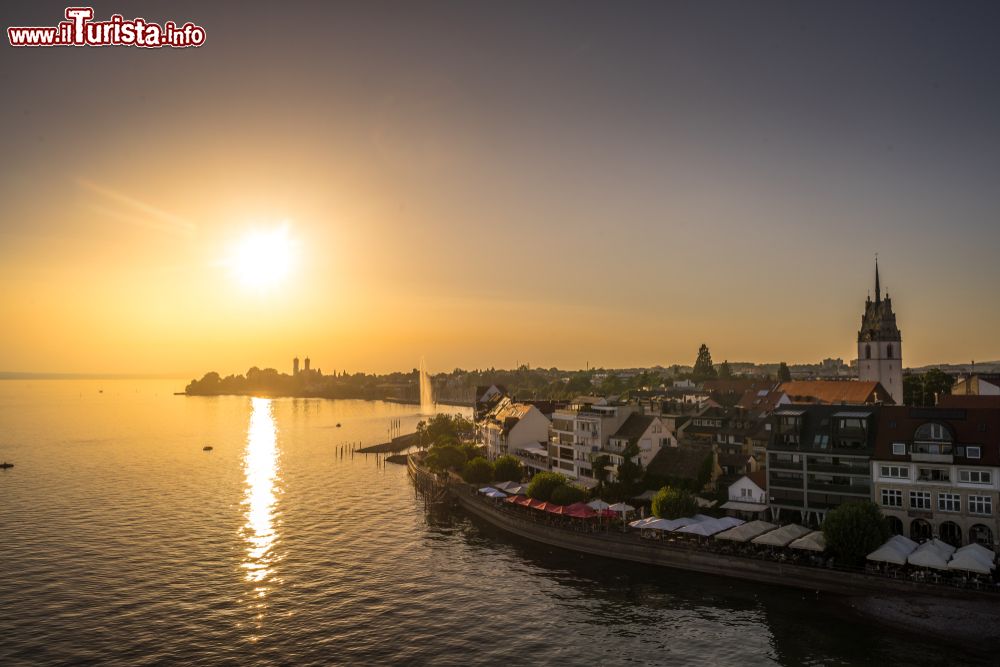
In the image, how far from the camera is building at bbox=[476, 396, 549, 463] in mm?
112637

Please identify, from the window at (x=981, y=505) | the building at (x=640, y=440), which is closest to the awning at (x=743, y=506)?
the building at (x=640, y=440)

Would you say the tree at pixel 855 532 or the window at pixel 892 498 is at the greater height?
the window at pixel 892 498

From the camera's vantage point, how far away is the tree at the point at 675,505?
67.4 meters

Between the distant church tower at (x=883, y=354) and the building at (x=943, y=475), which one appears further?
the distant church tower at (x=883, y=354)

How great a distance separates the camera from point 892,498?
62.0 meters

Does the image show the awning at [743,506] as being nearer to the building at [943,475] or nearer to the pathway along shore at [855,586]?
the pathway along shore at [855,586]

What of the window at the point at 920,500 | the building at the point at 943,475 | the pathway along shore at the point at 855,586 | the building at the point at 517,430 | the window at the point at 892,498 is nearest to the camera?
the pathway along shore at the point at 855,586

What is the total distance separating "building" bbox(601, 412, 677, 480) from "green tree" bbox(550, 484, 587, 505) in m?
8.58

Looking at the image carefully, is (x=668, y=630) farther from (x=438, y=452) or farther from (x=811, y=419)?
(x=438, y=452)

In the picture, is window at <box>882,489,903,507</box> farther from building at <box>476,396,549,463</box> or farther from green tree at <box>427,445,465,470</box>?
green tree at <box>427,445,465,470</box>

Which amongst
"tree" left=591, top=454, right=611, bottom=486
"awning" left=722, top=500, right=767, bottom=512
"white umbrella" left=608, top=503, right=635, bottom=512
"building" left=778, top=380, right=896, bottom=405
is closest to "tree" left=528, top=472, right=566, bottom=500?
"tree" left=591, top=454, right=611, bottom=486

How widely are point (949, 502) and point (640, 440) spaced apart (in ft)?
109

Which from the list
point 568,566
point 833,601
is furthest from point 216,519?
point 833,601

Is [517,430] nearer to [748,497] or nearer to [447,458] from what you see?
[447,458]
